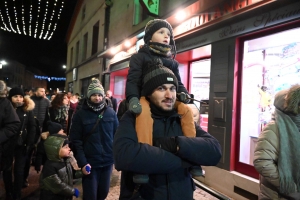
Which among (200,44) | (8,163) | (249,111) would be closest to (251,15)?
(200,44)

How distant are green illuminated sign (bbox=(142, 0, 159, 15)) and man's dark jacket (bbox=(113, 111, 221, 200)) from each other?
6979 millimetres

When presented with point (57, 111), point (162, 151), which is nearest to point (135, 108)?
point (162, 151)

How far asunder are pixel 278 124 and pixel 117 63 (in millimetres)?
10439

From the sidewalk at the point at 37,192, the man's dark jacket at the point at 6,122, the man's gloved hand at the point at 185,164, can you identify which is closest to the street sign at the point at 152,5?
the sidewalk at the point at 37,192

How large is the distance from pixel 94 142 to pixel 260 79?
372 centimetres

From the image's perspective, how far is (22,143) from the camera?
4.21 m

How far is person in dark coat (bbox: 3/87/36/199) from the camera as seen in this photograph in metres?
4.07

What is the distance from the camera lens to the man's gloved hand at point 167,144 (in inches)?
59.4

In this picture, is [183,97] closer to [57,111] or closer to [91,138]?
[91,138]

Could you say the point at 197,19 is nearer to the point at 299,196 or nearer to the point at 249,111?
the point at 249,111

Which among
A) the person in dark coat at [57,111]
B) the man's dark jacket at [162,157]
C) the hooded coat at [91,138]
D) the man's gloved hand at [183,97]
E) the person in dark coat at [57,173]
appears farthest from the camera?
the person in dark coat at [57,111]

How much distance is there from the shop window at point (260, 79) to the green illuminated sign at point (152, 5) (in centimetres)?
405

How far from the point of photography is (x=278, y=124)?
Result: 2375 mm

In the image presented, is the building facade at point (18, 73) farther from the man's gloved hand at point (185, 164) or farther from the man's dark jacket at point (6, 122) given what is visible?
the man's gloved hand at point (185, 164)
